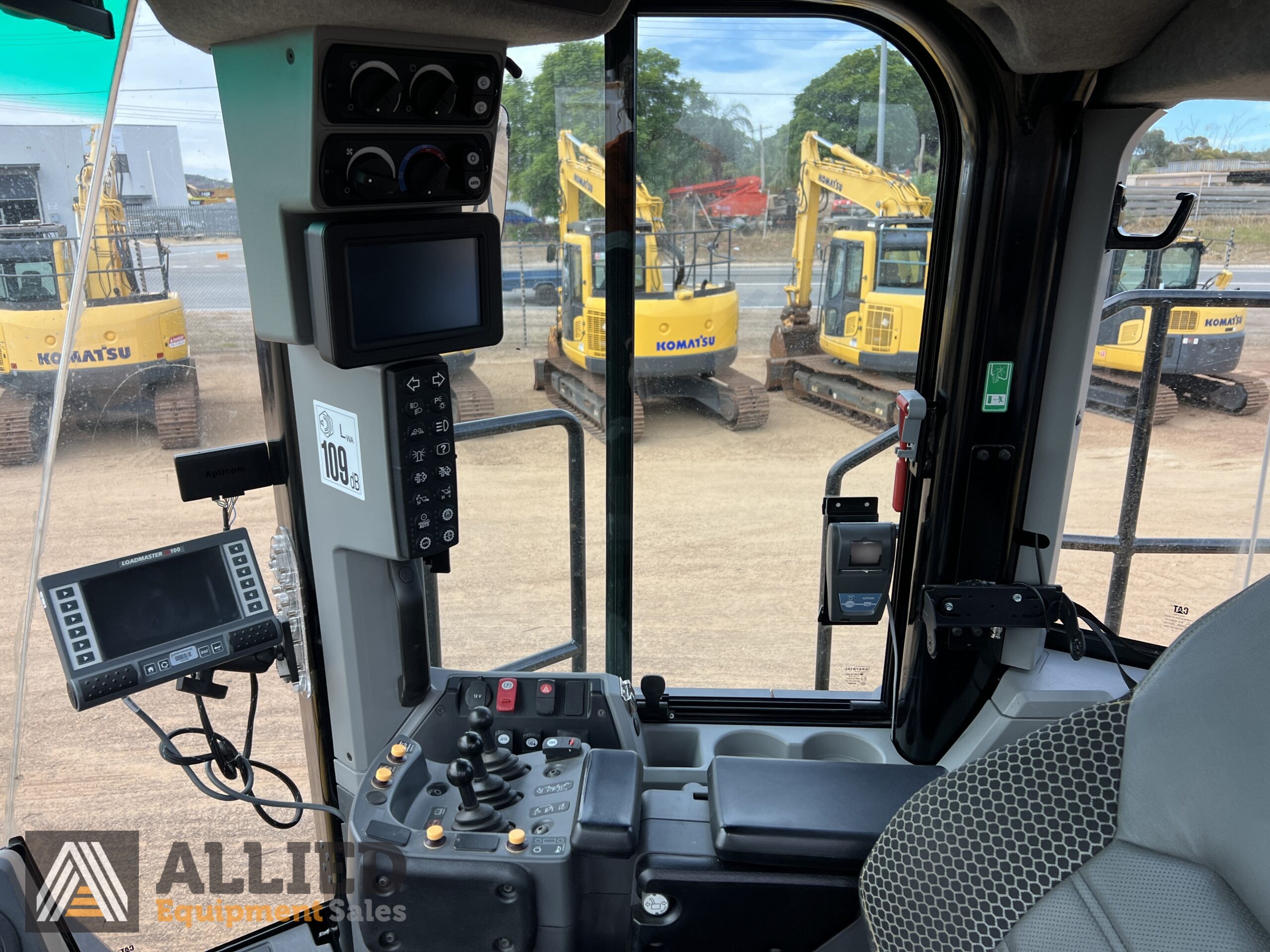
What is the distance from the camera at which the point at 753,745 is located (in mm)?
2291

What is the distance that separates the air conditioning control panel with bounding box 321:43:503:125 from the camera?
110 cm

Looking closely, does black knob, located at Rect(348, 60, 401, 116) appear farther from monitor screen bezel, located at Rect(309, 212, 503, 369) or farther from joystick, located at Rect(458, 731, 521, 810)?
joystick, located at Rect(458, 731, 521, 810)

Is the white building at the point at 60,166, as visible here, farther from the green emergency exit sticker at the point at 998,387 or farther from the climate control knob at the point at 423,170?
the green emergency exit sticker at the point at 998,387

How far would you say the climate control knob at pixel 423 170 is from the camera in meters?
1.23

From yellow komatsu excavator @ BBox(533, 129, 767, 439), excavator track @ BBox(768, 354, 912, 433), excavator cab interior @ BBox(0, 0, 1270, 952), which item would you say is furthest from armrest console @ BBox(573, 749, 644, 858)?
excavator track @ BBox(768, 354, 912, 433)

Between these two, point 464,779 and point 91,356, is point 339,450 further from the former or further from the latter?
point 464,779

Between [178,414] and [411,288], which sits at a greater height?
[411,288]

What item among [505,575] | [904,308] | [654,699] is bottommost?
[505,575]

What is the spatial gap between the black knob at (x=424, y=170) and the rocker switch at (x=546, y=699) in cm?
108

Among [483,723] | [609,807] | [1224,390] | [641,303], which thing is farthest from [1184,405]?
[483,723]

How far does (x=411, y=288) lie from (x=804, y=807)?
1.20 meters

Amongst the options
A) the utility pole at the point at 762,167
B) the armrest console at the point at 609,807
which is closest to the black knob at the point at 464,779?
the armrest console at the point at 609,807

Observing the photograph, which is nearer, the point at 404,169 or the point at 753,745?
the point at 404,169

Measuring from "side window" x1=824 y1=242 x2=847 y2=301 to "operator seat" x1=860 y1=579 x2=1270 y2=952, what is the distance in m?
1.52
